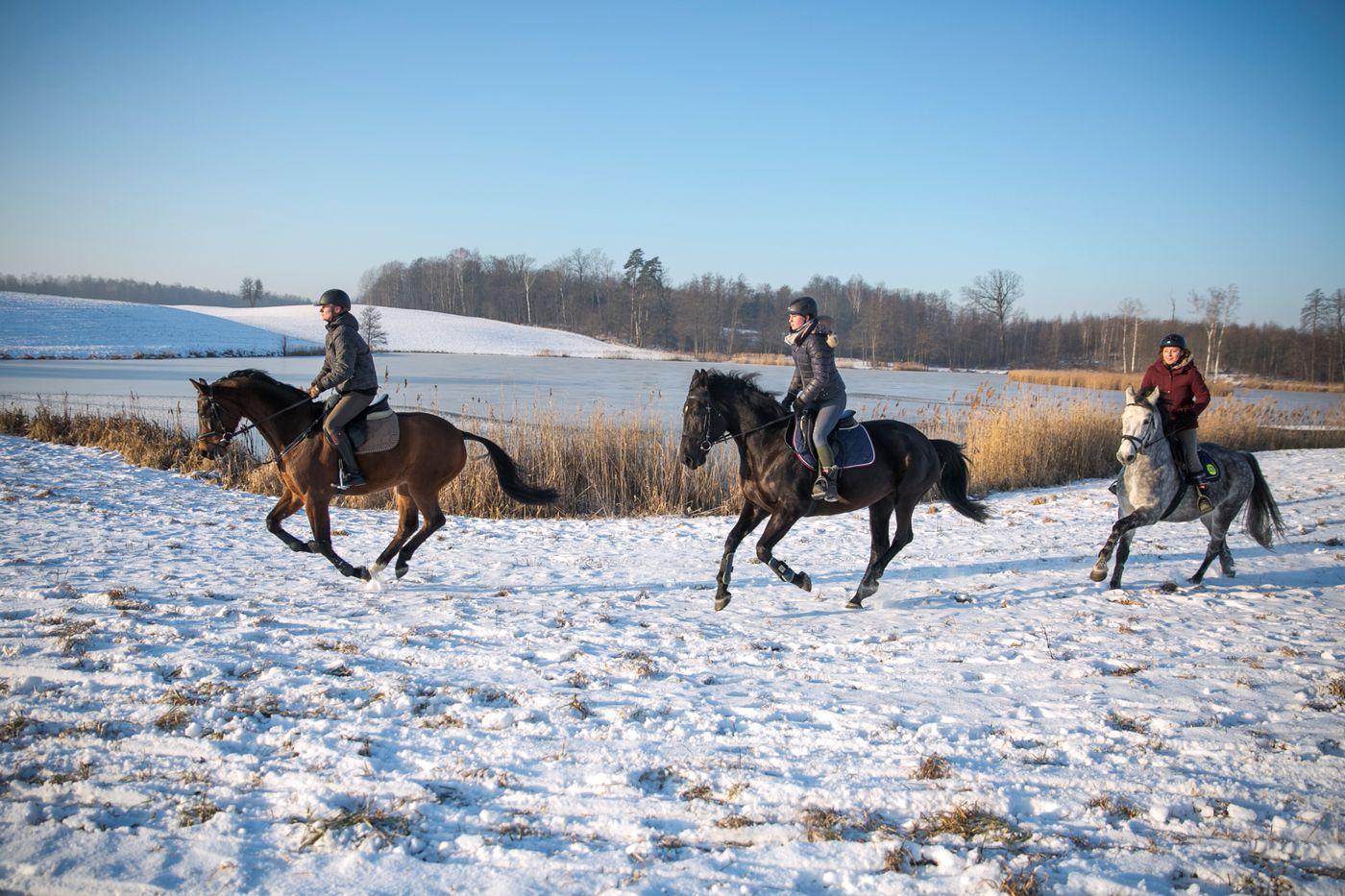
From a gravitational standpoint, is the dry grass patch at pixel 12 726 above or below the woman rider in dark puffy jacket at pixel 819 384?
below

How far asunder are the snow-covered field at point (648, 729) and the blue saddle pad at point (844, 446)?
1.23 metres

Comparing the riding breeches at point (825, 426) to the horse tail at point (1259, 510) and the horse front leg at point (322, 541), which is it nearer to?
the horse front leg at point (322, 541)

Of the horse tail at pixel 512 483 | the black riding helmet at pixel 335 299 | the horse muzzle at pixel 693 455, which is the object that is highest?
the black riding helmet at pixel 335 299

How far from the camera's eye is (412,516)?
6645mm

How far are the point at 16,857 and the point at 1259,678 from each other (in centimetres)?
622

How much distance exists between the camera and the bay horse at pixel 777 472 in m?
5.87

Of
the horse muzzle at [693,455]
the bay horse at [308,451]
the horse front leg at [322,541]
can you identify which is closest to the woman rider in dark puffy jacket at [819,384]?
the horse muzzle at [693,455]

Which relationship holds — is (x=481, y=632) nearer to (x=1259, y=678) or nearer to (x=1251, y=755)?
(x=1251, y=755)

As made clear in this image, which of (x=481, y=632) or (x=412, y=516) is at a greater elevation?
(x=412, y=516)


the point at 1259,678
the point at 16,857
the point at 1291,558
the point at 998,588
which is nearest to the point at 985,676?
the point at 1259,678

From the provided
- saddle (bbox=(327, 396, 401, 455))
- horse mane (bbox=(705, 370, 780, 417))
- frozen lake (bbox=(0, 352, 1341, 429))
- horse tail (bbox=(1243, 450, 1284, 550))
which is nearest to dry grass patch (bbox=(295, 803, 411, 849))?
saddle (bbox=(327, 396, 401, 455))

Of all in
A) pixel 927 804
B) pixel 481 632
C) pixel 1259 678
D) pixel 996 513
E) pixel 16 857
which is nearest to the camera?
pixel 16 857

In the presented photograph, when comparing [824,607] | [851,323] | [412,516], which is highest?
[851,323]

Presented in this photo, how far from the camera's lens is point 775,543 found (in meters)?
5.78
